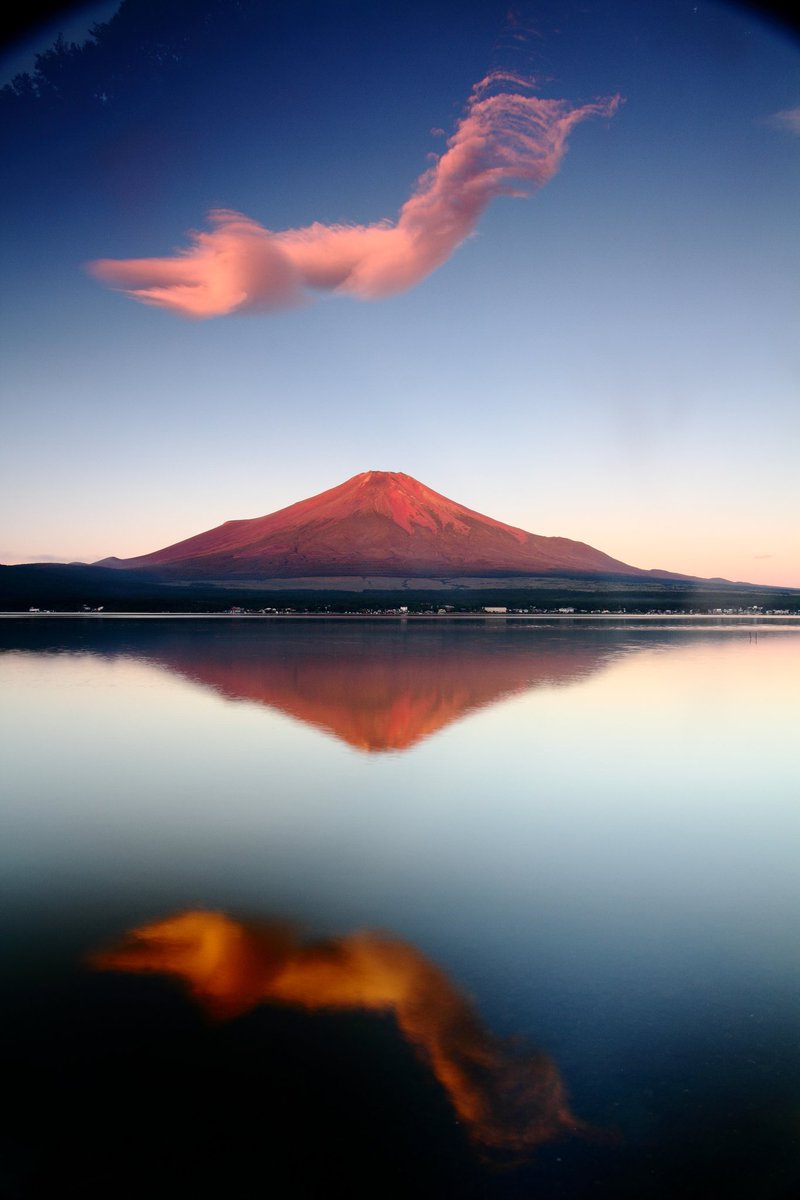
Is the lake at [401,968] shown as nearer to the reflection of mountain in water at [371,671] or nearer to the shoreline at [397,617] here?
the reflection of mountain in water at [371,671]

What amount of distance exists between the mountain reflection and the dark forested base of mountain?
6603 centimetres

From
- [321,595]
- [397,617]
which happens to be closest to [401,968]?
[397,617]

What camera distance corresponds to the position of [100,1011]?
351 centimetres

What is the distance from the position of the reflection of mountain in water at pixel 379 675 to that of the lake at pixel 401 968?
1.36 m

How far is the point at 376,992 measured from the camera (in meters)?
3.71

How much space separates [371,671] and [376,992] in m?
13.3

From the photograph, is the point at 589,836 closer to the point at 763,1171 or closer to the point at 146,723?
the point at 763,1171

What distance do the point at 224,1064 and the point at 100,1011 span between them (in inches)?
28.7

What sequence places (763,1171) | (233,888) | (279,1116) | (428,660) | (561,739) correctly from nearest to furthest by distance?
(763,1171) < (279,1116) < (233,888) < (561,739) < (428,660)

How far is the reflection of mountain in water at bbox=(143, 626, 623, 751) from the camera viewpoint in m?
10.9

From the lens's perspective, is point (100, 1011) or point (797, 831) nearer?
point (100, 1011)

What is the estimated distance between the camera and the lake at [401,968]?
8.99ft

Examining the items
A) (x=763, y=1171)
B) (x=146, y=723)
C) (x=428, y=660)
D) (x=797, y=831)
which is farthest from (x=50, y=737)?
(x=428, y=660)

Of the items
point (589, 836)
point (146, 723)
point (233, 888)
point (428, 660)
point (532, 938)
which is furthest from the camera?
point (428, 660)
